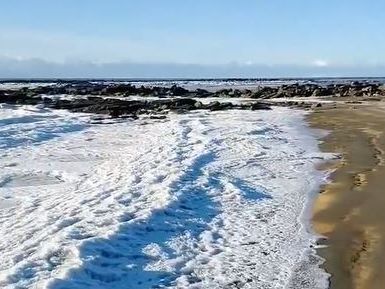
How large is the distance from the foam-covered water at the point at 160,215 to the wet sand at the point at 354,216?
28 cm

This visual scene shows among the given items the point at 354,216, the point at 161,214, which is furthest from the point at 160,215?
the point at 354,216

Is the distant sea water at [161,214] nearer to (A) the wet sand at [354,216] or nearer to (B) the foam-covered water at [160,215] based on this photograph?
(B) the foam-covered water at [160,215]

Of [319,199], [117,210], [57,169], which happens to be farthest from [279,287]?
[57,169]

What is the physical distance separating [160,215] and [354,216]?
2815 millimetres

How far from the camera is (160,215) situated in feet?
28.0

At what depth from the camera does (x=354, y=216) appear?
8.52m

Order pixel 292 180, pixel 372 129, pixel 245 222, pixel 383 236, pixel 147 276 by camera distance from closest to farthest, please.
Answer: pixel 147 276
pixel 383 236
pixel 245 222
pixel 292 180
pixel 372 129

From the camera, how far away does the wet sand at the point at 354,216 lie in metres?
6.07

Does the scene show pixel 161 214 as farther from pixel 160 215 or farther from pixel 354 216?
pixel 354 216

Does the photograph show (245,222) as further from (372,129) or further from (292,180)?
(372,129)

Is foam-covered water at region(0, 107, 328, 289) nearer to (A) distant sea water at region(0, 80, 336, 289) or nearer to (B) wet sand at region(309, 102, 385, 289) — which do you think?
(A) distant sea water at region(0, 80, 336, 289)

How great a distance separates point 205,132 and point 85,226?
42.6 ft

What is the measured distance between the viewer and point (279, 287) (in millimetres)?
5676

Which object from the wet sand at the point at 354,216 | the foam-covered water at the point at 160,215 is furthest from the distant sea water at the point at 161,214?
the wet sand at the point at 354,216
